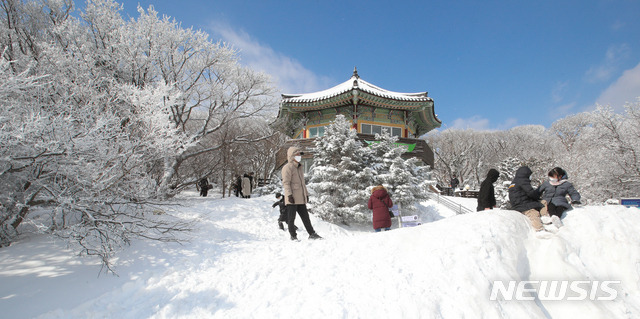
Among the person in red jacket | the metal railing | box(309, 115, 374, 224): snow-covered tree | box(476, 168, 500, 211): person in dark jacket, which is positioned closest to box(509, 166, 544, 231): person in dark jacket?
box(476, 168, 500, 211): person in dark jacket

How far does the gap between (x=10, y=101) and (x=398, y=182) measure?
40.7 feet

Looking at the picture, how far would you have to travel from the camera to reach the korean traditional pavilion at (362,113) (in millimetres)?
18005

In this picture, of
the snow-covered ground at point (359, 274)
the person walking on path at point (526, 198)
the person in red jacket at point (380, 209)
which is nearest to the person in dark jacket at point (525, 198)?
Answer: the person walking on path at point (526, 198)

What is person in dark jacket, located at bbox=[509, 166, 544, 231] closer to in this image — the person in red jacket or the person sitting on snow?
the person sitting on snow

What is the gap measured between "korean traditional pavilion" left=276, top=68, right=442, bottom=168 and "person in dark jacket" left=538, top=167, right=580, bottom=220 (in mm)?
13105

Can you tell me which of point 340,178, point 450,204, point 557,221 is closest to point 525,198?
point 557,221

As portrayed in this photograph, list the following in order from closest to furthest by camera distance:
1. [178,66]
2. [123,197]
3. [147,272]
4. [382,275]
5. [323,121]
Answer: [382,275]
[147,272]
[123,197]
[178,66]
[323,121]

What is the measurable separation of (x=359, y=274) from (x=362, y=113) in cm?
1640

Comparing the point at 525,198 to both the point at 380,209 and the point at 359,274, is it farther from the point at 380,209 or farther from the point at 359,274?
the point at 359,274

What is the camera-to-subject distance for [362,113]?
1925cm

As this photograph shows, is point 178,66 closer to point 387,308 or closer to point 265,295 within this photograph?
point 265,295

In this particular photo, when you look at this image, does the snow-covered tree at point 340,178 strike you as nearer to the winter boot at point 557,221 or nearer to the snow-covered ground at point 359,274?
the snow-covered ground at point 359,274

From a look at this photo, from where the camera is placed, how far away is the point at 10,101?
3.89 m

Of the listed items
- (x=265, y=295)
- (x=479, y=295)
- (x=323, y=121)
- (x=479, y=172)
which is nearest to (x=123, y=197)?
(x=265, y=295)
